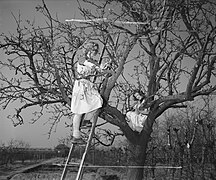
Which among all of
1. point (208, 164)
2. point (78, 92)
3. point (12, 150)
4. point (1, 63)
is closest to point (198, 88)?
point (78, 92)

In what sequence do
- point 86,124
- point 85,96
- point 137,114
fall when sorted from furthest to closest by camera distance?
point 137,114, point 86,124, point 85,96

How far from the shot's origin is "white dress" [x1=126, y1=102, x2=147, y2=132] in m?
2.43

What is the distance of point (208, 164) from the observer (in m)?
3.62

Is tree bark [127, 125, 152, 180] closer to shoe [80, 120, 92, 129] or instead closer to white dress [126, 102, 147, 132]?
white dress [126, 102, 147, 132]

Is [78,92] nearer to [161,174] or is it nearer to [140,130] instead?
[140,130]

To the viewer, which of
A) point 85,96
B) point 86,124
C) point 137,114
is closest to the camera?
point 85,96

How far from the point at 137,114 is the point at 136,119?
60 millimetres

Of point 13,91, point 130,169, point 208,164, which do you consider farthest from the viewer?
point 208,164

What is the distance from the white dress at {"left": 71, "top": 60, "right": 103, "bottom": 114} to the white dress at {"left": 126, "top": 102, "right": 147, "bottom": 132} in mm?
699

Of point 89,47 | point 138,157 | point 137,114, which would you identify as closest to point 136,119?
point 137,114

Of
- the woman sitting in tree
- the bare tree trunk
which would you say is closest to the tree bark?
the bare tree trunk

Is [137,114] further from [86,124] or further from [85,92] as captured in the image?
[85,92]

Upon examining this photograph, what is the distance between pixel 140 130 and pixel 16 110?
1.40 metres

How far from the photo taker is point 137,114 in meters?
2.43
